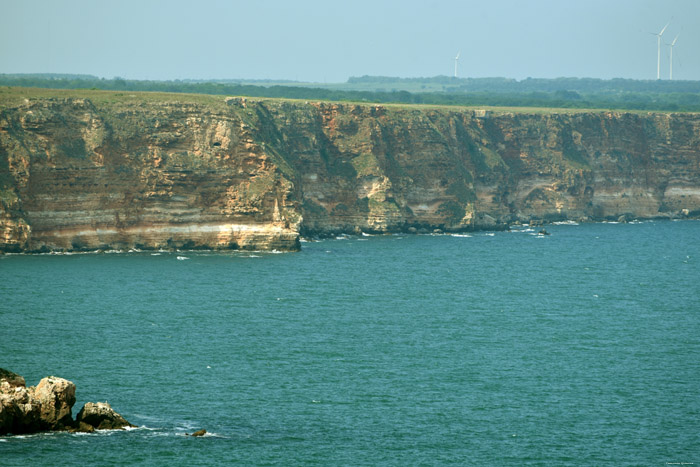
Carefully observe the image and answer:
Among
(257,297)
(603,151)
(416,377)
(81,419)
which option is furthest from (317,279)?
(603,151)

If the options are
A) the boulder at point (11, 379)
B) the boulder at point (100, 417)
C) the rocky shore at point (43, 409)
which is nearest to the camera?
the rocky shore at point (43, 409)

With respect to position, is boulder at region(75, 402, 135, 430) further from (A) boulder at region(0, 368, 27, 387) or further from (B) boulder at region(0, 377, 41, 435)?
(A) boulder at region(0, 368, 27, 387)

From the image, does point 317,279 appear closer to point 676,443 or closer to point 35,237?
point 35,237

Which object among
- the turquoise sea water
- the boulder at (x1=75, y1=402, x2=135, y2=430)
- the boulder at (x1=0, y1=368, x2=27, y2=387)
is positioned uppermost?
the boulder at (x1=0, y1=368, x2=27, y2=387)

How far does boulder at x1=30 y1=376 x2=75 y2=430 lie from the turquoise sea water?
1.28 metres

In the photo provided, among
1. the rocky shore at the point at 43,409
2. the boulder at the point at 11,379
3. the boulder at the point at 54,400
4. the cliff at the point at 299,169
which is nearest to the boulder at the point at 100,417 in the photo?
the rocky shore at the point at 43,409

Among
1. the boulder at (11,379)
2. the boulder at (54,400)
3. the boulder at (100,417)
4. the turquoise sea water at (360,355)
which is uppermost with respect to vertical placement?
the boulder at (11,379)

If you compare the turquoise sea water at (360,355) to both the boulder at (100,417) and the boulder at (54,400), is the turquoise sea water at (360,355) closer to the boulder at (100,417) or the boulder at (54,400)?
the boulder at (100,417)

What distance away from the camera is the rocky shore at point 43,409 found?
1959 inches

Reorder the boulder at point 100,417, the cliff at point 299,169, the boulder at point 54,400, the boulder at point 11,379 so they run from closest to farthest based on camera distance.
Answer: the boulder at point 54,400
the boulder at point 11,379
the boulder at point 100,417
the cliff at point 299,169

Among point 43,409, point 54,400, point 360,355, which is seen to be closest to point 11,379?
point 43,409

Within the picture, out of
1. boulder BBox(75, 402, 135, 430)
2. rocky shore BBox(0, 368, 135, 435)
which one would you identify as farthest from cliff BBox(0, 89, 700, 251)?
rocky shore BBox(0, 368, 135, 435)

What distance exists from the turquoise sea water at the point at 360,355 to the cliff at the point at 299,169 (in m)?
4.89

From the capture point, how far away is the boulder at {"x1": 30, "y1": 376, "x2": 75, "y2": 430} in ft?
164
